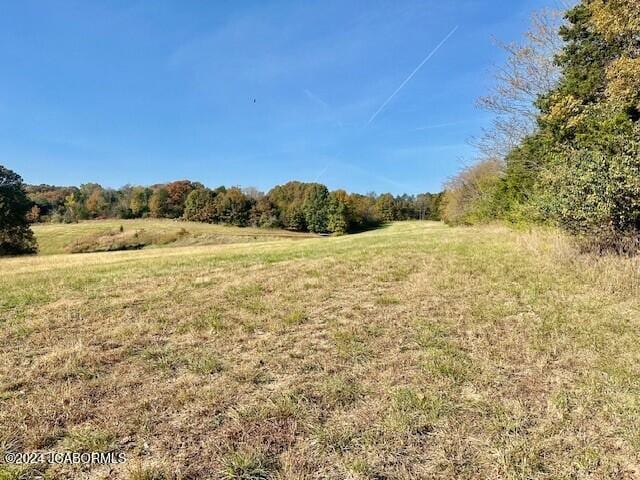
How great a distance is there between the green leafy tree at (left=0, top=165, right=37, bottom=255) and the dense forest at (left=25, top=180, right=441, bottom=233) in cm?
3455

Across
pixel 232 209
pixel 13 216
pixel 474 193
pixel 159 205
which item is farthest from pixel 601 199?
pixel 159 205

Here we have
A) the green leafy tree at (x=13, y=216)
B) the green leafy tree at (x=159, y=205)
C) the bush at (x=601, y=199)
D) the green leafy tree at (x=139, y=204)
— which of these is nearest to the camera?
the bush at (x=601, y=199)

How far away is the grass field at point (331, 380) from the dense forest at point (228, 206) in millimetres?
59518

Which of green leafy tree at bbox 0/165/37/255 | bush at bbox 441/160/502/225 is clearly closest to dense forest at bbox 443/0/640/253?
bush at bbox 441/160/502/225

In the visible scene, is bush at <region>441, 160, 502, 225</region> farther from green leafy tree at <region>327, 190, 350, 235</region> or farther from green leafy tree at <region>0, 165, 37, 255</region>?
→ green leafy tree at <region>0, 165, 37, 255</region>

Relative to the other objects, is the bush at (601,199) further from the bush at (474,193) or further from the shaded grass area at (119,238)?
the shaded grass area at (119,238)

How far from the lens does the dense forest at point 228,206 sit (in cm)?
6906

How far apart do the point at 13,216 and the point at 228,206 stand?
3969 cm

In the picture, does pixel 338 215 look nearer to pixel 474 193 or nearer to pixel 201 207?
pixel 201 207

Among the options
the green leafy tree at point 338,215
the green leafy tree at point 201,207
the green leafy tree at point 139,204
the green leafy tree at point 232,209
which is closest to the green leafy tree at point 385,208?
the green leafy tree at point 338,215

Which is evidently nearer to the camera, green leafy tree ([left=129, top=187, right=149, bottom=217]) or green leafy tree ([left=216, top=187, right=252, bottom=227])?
green leafy tree ([left=216, top=187, right=252, bottom=227])

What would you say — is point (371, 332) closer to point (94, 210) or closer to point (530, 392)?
point (530, 392)

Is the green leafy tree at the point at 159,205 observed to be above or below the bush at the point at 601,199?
above

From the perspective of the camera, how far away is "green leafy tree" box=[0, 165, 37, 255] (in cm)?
3284
